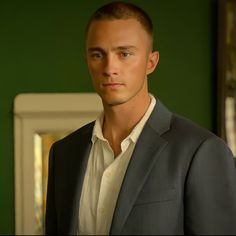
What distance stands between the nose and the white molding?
946 mm

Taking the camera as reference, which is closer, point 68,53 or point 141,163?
point 141,163

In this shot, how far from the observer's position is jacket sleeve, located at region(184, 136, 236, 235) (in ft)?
2.69

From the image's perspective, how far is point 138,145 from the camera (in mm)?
881

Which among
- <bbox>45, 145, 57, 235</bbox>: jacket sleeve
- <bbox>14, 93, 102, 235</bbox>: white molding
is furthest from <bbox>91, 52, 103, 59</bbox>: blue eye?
<bbox>14, 93, 102, 235</bbox>: white molding

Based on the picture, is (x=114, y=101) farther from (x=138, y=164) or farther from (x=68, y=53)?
(x=68, y=53)

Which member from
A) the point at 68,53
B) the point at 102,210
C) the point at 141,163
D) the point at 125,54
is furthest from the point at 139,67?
the point at 68,53

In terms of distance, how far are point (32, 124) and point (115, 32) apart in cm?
103

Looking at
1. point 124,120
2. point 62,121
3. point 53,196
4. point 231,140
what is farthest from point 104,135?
point 231,140

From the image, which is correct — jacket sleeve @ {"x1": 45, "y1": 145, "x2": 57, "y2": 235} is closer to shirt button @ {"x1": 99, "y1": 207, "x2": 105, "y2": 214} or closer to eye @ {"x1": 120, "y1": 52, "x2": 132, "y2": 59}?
shirt button @ {"x1": 99, "y1": 207, "x2": 105, "y2": 214}

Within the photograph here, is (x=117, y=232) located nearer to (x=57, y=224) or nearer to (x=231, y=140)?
(x=57, y=224)

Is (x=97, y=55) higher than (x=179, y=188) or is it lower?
higher

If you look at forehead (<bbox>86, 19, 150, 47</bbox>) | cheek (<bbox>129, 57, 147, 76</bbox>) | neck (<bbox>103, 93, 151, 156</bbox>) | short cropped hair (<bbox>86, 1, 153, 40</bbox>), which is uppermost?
short cropped hair (<bbox>86, 1, 153, 40</bbox>)

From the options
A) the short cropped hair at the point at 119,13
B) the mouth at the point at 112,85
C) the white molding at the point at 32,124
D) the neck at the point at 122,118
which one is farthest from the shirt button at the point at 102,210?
the white molding at the point at 32,124

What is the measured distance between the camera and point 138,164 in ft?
2.82
